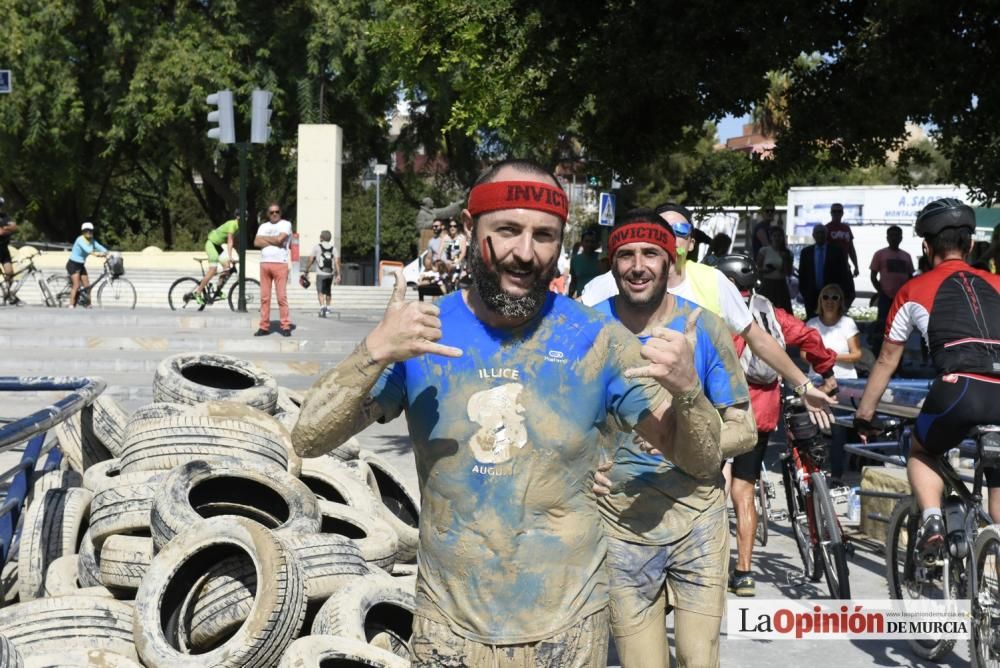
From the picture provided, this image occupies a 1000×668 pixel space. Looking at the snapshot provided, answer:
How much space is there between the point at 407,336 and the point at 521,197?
1.45 ft

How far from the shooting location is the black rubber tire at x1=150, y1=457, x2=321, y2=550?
601 cm

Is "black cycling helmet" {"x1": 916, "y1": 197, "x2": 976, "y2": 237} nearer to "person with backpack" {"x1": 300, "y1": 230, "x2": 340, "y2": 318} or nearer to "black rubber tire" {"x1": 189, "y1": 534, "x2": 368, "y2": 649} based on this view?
"black rubber tire" {"x1": 189, "y1": 534, "x2": 368, "y2": 649}

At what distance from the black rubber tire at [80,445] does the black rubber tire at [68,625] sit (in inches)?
113

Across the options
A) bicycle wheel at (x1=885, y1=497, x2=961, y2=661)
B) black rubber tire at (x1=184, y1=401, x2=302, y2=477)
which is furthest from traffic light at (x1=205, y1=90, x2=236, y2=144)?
bicycle wheel at (x1=885, y1=497, x2=961, y2=661)

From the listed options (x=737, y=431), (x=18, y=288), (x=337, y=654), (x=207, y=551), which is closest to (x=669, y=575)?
(x=737, y=431)

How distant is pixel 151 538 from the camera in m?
6.18

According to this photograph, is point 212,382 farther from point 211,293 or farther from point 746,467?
point 211,293

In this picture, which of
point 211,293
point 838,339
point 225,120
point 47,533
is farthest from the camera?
A: point 211,293

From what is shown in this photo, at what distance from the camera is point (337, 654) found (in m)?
4.91

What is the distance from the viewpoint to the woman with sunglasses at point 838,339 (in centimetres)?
1080

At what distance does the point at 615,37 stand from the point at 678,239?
7.08m

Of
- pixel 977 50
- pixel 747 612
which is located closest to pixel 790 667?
pixel 747 612

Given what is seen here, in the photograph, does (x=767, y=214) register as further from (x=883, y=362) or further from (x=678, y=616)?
(x=678, y=616)
